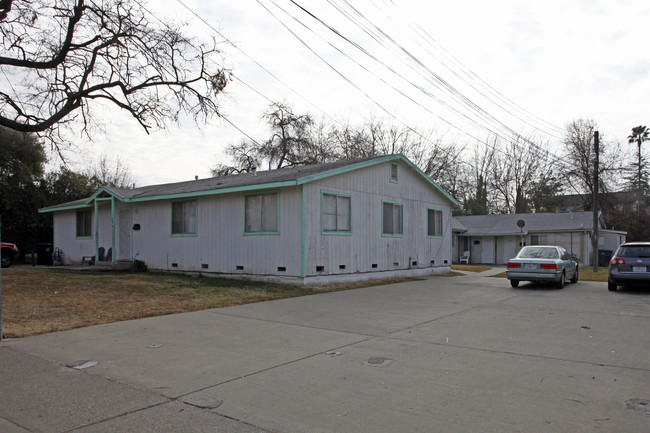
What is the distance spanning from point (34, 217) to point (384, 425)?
31.8 m

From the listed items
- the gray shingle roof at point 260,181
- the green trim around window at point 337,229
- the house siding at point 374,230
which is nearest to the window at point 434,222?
the house siding at point 374,230

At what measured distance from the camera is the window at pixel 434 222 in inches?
873

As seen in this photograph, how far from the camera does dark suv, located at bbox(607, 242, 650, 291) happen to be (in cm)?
1435

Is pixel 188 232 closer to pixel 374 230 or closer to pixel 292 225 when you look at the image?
pixel 292 225

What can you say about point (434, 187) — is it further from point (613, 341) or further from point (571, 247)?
point (571, 247)

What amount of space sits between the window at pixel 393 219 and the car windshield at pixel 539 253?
5.09 meters

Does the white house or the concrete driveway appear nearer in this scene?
the concrete driveway

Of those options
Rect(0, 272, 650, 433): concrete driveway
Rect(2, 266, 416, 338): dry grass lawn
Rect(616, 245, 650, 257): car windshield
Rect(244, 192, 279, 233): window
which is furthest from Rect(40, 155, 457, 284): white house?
Rect(616, 245, 650, 257): car windshield

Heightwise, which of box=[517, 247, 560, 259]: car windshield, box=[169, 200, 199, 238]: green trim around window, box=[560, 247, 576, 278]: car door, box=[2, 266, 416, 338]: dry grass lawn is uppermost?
box=[169, 200, 199, 238]: green trim around window

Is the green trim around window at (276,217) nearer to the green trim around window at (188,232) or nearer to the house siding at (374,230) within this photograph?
the house siding at (374,230)

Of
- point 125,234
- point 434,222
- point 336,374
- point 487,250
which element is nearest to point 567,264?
point 434,222

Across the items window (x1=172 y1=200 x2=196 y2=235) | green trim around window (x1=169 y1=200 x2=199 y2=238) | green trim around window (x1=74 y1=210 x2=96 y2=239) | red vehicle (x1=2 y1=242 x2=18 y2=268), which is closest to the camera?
green trim around window (x1=169 y1=200 x2=199 y2=238)

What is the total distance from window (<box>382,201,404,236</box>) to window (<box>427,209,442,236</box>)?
8.41 ft

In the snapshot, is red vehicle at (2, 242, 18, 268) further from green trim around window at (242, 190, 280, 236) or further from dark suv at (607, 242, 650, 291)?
dark suv at (607, 242, 650, 291)
